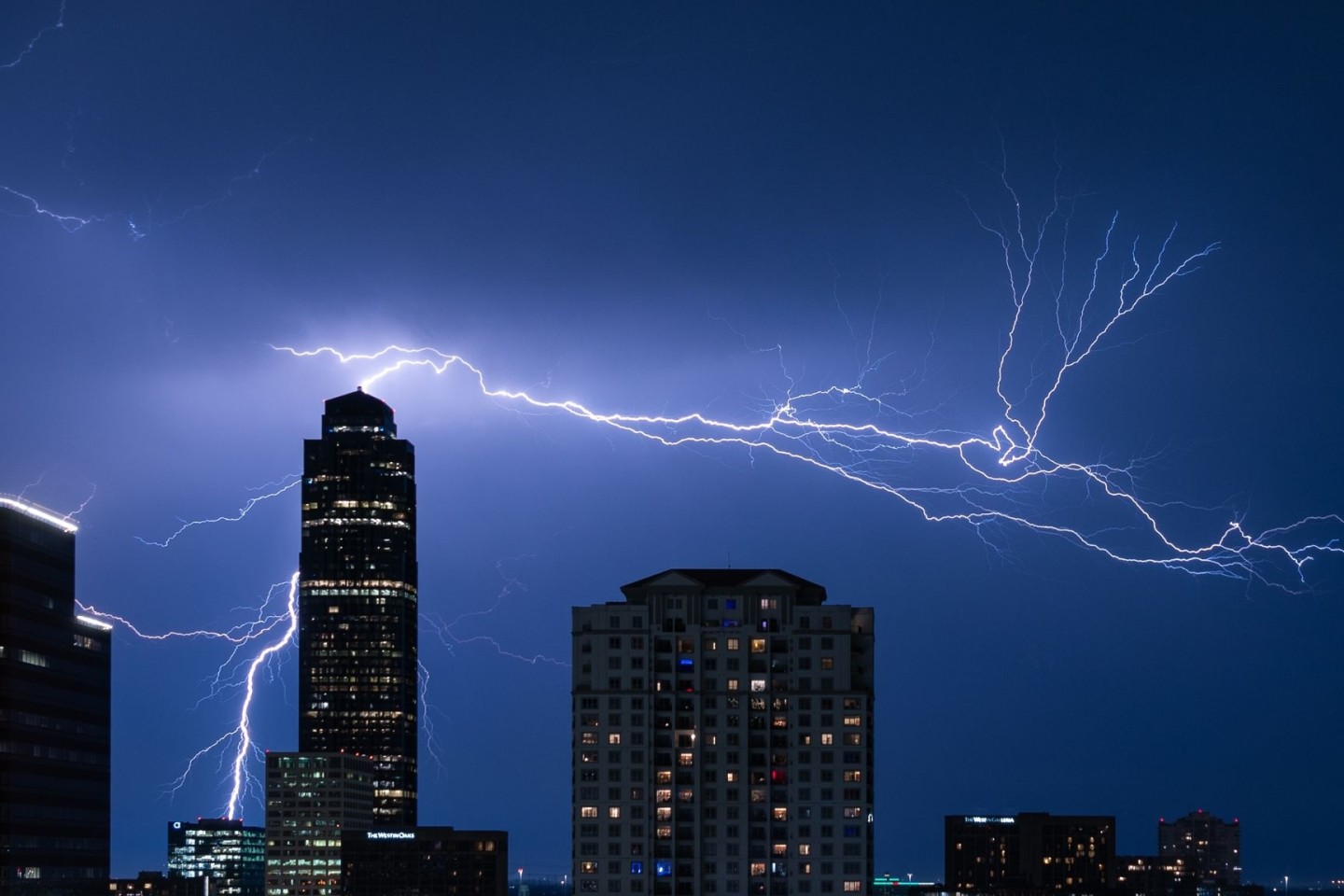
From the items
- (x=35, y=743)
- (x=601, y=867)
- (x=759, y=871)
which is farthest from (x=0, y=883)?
(x=759, y=871)

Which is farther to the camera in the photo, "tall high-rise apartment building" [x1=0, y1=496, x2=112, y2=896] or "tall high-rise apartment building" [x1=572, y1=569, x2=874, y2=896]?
"tall high-rise apartment building" [x1=0, y1=496, x2=112, y2=896]

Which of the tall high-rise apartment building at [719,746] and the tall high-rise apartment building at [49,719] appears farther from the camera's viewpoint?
the tall high-rise apartment building at [49,719]

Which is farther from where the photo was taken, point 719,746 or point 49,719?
point 49,719
